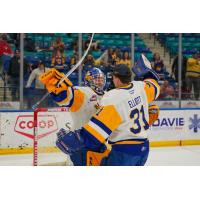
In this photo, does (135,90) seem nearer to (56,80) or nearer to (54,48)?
(56,80)

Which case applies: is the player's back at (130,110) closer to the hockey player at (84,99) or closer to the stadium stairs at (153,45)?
the hockey player at (84,99)

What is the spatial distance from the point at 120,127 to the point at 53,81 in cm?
56

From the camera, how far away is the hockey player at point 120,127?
2.31m

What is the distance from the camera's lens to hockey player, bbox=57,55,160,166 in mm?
2311

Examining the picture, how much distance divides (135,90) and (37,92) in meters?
4.57

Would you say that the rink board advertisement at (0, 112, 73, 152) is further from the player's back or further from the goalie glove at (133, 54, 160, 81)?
the player's back

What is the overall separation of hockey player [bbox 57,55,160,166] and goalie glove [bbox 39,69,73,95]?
33 centimetres

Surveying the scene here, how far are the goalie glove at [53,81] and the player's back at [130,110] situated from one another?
1.62 feet

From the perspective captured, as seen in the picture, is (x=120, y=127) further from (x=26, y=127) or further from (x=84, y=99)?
(x=26, y=127)

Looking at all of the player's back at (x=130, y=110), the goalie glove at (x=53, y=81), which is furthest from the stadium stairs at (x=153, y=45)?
the player's back at (x=130, y=110)

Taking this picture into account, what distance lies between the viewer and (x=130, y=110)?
2451 mm

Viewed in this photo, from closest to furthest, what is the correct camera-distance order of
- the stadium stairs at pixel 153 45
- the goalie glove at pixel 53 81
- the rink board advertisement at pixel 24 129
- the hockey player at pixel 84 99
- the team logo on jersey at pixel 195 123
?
the goalie glove at pixel 53 81, the hockey player at pixel 84 99, the rink board advertisement at pixel 24 129, the team logo on jersey at pixel 195 123, the stadium stairs at pixel 153 45

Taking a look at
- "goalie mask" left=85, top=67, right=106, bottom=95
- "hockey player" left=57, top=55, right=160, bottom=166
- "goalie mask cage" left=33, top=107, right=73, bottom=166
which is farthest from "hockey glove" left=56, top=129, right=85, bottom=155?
"goalie mask cage" left=33, top=107, right=73, bottom=166

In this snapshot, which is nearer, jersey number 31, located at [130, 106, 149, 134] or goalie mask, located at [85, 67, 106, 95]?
jersey number 31, located at [130, 106, 149, 134]
